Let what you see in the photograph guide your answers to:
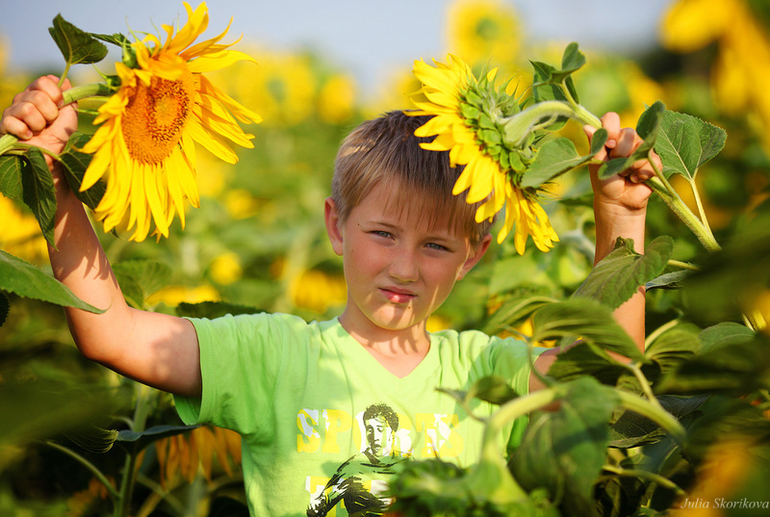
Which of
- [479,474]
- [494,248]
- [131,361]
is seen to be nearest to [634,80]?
[494,248]

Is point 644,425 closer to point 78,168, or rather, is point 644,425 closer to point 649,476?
point 649,476

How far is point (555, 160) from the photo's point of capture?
2.59ft

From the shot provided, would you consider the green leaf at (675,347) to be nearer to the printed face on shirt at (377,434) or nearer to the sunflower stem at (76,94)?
the printed face on shirt at (377,434)

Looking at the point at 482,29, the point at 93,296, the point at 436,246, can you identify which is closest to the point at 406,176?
the point at 436,246

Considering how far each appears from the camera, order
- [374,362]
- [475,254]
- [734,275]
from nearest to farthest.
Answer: [734,275]
[374,362]
[475,254]

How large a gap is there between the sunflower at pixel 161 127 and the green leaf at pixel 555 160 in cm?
34

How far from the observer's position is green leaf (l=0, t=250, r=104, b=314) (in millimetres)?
669

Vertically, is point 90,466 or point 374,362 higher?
point 374,362

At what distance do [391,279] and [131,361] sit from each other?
1.23 feet

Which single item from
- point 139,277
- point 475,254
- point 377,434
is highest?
point 475,254

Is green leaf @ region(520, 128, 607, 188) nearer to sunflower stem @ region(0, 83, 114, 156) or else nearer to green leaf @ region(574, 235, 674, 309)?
green leaf @ region(574, 235, 674, 309)

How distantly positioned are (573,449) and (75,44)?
61 centimetres

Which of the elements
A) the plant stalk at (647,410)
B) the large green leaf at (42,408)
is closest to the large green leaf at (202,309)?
the large green leaf at (42,408)

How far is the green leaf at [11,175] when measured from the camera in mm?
794
